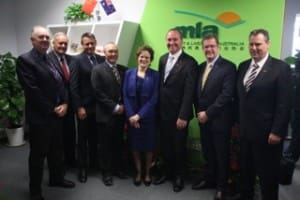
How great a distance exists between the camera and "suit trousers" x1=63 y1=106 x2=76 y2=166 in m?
3.34

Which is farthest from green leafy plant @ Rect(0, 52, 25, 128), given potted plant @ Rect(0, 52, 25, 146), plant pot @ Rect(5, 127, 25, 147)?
plant pot @ Rect(5, 127, 25, 147)

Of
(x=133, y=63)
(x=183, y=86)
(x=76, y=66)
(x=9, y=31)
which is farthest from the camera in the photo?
(x=9, y=31)

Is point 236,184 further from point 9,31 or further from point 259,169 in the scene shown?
point 9,31

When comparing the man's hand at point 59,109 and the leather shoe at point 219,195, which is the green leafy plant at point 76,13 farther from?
the leather shoe at point 219,195

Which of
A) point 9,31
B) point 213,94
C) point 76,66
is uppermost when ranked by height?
point 9,31

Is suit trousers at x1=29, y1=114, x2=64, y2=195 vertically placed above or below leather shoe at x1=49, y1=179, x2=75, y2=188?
above

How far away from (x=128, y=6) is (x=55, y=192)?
2.51 meters

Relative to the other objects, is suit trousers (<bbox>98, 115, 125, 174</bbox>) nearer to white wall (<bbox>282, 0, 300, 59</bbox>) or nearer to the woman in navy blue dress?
the woman in navy blue dress

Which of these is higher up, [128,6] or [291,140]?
[128,6]

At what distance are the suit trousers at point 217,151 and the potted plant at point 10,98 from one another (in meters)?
2.82

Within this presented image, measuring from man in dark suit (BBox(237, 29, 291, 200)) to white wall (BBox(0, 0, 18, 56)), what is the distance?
4.10m

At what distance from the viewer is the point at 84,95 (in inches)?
120

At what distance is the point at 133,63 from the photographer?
374 centimetres

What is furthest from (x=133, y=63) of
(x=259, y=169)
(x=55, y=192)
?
(x=259, y=169)
